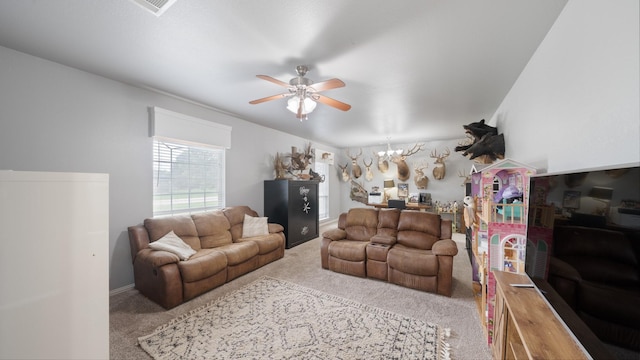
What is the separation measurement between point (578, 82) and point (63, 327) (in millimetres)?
3198

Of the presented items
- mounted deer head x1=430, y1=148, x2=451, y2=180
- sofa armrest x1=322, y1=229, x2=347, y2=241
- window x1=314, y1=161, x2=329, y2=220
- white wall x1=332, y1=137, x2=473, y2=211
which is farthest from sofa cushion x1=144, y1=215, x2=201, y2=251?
mounted deer head x1=430, y1=148, x2=451, y2=180

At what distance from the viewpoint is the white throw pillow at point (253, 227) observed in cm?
379

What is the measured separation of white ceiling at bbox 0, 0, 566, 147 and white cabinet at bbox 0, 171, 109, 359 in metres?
1.34

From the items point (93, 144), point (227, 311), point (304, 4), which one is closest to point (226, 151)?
point (93, 144)

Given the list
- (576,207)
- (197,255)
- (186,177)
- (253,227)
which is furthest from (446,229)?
(186,177)

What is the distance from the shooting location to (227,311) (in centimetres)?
231

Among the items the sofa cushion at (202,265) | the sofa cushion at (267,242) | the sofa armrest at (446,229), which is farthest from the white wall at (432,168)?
the sofa cushion at (202,265)

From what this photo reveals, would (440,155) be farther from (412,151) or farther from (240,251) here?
(240,251)

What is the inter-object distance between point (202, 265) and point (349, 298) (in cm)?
180

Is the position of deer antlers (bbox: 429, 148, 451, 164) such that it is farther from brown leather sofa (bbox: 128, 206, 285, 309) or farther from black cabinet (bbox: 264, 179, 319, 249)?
brown leather sofa (bbox: 128, 206, 285, 309)

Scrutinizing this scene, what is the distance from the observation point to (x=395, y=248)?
3074 millimetres

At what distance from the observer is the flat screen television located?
70 cm

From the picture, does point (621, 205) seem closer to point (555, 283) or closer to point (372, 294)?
point (555, 283)

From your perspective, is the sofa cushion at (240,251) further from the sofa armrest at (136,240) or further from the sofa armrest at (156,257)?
the sofa armrest at (136,240)
